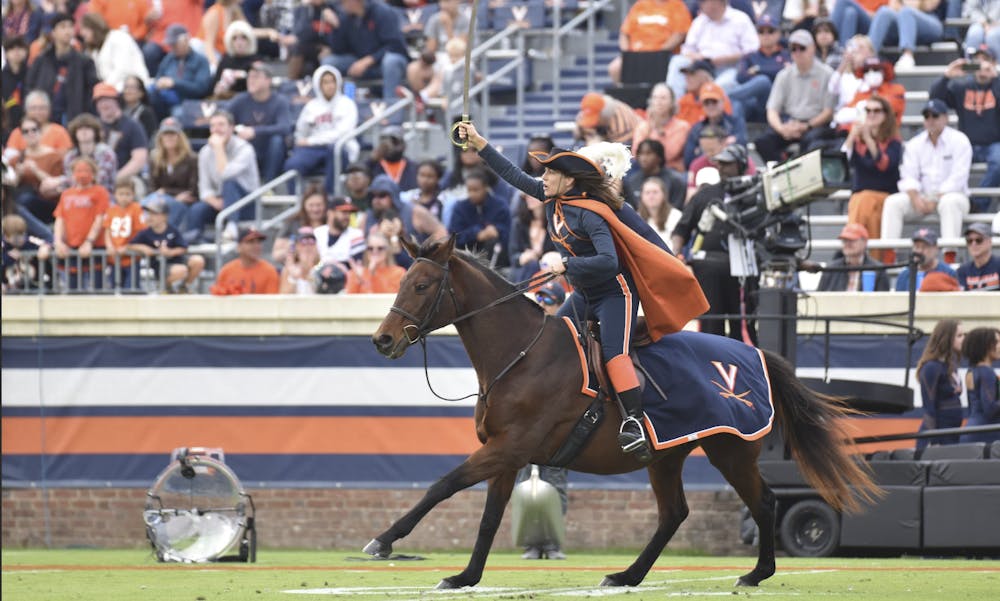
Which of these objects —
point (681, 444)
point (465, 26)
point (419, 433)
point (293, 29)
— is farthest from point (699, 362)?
point (293, 29)

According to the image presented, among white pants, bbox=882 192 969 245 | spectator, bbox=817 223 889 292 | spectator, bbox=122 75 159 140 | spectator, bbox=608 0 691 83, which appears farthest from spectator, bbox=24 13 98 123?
white pants, bbox=882 192 969 245

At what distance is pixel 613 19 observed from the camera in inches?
890

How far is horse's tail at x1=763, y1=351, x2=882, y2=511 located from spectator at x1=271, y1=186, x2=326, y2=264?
8210 millimetres

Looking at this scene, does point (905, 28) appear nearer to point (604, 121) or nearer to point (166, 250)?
point (604, 121)

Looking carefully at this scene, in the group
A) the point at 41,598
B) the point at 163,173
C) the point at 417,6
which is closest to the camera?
the point at 41,598

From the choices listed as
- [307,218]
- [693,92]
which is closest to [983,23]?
[693,92]

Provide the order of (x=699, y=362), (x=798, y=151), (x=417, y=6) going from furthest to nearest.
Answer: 1. (x=417, y=6)
2. (x=798, y=151)
3. (x=699, y=362)

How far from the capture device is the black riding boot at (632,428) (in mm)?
10344

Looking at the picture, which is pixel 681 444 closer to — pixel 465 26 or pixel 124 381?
pixel 124 381

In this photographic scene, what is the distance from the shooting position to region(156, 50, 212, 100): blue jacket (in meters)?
23.0

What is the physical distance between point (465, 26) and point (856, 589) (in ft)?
44.0

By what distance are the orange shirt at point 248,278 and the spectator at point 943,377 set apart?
6589 millimetres

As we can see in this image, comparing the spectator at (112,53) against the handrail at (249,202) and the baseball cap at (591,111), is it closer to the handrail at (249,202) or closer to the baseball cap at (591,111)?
the handrail at (249,202)

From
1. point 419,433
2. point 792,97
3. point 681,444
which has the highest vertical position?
point 792,97
